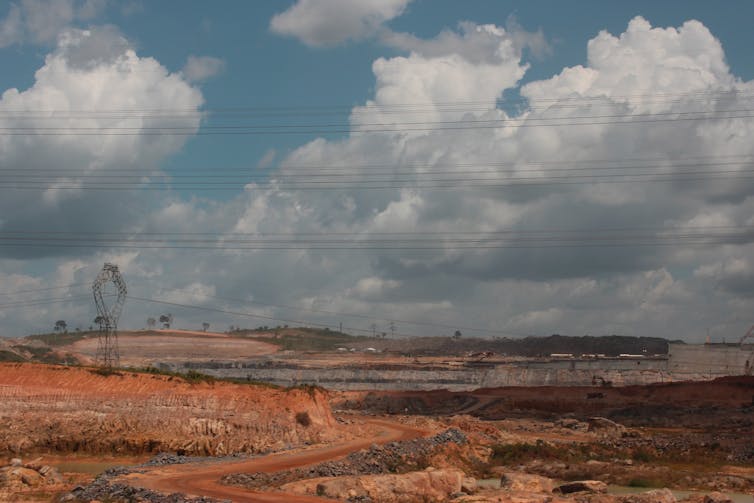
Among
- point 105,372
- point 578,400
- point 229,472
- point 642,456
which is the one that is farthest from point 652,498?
point 578,400

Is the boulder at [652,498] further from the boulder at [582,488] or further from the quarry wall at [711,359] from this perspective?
the quarry wall at [711,359]

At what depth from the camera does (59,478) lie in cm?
4112

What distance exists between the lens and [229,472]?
39.5 m

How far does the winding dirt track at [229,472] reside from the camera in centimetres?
3253

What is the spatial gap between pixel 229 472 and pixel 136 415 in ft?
54.8

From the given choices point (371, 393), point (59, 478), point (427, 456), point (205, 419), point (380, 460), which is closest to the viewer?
point (59, 478)

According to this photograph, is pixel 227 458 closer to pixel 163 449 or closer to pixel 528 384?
pixel 163 449

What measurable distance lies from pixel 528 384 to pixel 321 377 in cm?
3757

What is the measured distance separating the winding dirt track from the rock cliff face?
513cm

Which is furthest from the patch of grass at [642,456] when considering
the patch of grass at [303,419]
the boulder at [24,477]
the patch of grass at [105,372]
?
the boulder at [24,477]

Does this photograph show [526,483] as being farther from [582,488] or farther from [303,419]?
[303,419]

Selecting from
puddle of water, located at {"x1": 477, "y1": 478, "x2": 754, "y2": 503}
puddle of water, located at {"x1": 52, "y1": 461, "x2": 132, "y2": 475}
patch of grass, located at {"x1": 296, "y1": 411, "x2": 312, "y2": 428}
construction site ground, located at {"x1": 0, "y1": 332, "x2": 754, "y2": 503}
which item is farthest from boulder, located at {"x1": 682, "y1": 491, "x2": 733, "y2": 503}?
puddle of water, located at {"x1": 52, "y1": 461, "x2": 132, "y2": 475}

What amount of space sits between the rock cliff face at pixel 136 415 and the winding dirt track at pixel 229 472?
5.13 metres

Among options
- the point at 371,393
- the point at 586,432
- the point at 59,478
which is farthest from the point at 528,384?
the point at 59,478
